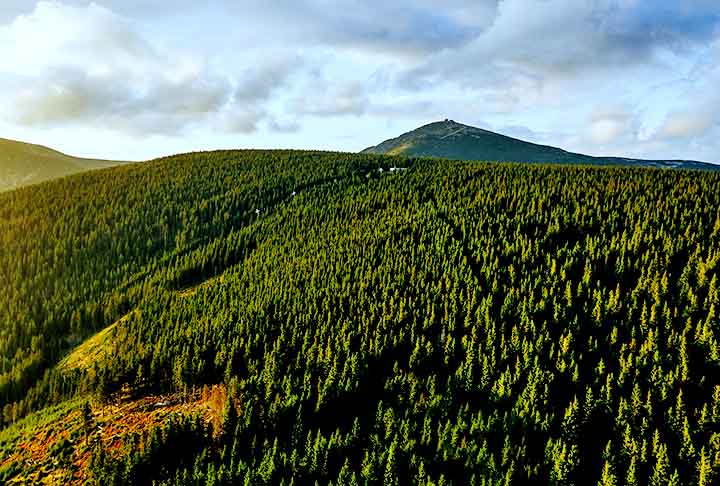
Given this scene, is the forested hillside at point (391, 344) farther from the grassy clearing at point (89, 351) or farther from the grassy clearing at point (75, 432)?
the grassy clearing at point (89, 351)

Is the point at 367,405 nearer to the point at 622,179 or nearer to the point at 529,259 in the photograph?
the point at 529,259

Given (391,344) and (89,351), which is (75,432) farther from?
(391,344)

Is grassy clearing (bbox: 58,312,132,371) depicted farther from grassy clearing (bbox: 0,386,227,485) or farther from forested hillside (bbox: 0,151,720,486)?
grassy clearing (bbox: 0,386,227,485)

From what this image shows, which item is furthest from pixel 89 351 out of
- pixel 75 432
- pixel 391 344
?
pixel 391 344

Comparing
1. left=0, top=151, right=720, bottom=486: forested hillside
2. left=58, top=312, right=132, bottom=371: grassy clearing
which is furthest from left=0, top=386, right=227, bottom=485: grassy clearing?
left=58, top=312, right=132, bottom=371: grassy clearing

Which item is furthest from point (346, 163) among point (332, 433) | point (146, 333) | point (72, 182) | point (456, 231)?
point (332, 433)

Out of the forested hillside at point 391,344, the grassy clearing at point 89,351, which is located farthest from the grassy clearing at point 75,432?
the grassy clearing at point 89,351

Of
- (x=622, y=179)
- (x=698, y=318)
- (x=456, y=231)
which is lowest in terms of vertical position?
(x=698, y=318)

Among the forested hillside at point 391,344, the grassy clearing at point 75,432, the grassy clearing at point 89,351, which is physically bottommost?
the grassy clearing at point 89,351
